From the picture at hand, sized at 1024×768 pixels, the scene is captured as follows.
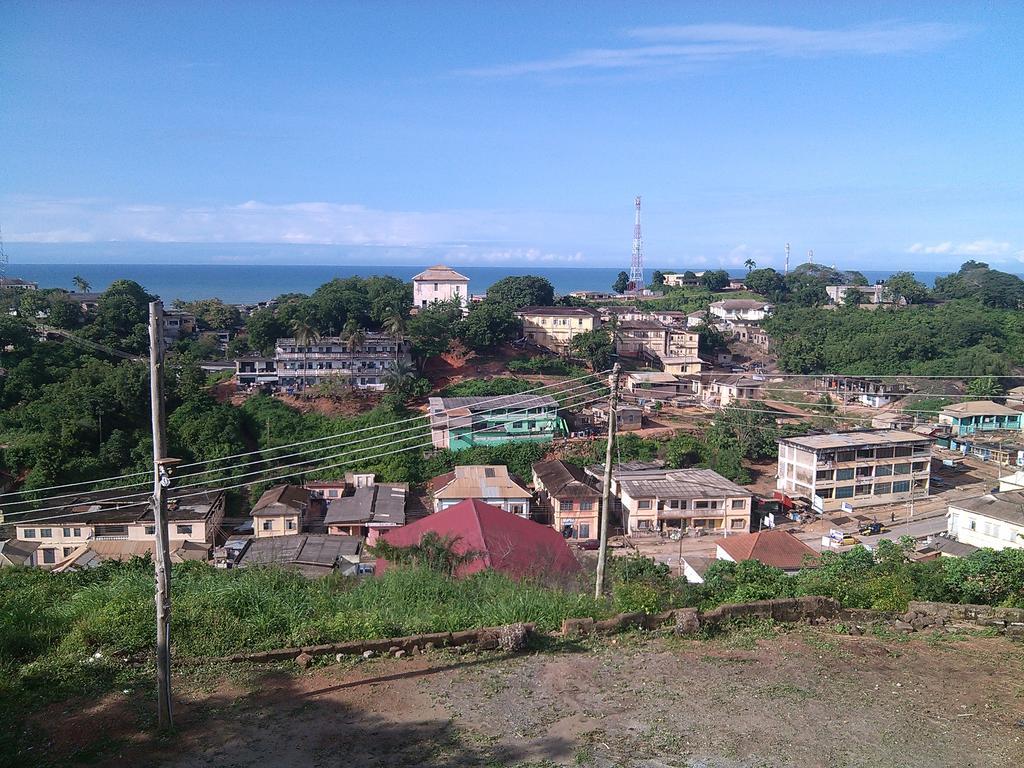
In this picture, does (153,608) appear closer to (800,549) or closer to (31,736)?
(31,736)

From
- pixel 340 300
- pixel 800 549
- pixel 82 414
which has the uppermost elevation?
pixel 340 300

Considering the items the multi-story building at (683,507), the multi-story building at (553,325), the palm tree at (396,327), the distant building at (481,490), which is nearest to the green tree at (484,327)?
the palm tree at (396,327)

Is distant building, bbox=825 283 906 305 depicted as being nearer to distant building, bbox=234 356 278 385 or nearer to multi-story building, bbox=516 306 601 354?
multi-story building, bbox=516 306 601 354

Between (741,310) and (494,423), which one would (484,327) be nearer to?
(494,423)

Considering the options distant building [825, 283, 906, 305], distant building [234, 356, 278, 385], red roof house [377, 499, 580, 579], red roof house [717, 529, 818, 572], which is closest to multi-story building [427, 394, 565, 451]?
distant building [234, 356, 278, 385]

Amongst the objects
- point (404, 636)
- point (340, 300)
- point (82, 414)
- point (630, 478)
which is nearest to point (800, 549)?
point (630, 478)

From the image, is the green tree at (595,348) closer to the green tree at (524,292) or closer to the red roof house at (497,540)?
the green tree at (524,292)

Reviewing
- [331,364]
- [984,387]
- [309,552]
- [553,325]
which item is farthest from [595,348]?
[309,552]
